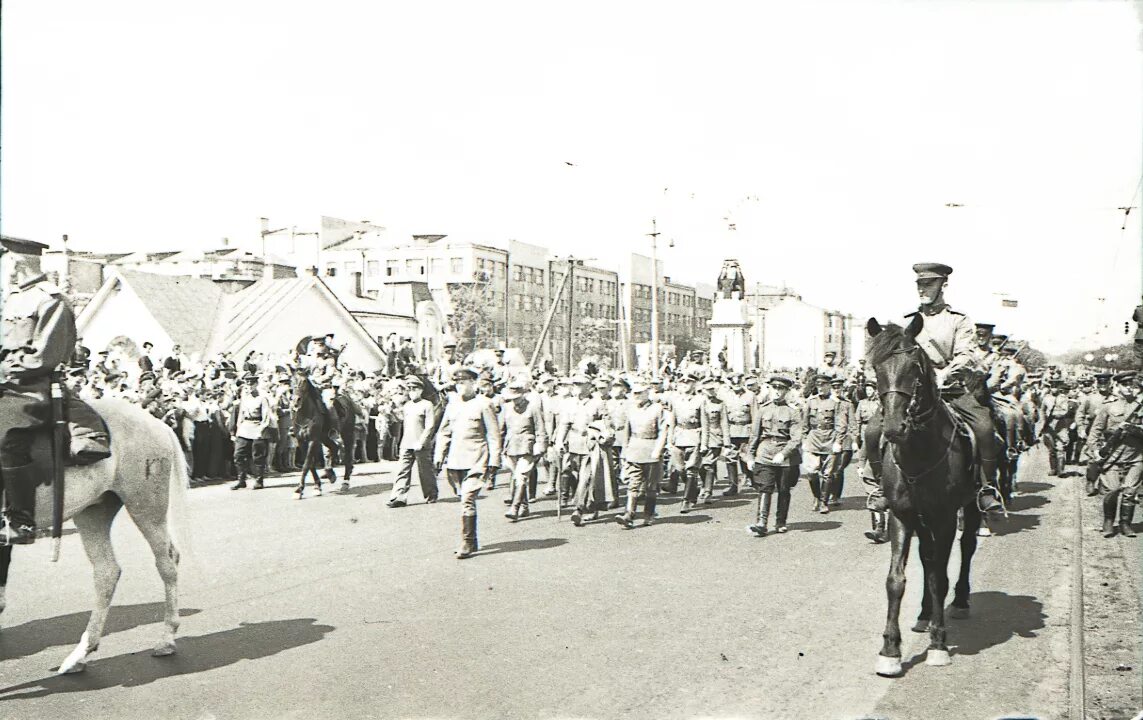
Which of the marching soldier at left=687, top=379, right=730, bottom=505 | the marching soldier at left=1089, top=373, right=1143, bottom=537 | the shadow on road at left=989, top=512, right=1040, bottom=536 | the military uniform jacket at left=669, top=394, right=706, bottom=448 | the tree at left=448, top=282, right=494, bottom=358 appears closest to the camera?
the marching soldier at left=1089, top=373, right=1143, bottom=537

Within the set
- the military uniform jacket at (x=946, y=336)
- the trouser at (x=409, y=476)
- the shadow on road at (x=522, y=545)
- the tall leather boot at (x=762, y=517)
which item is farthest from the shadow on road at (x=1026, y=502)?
the trouser at (x=409, y=476)

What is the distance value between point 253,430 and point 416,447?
3919 millimetres

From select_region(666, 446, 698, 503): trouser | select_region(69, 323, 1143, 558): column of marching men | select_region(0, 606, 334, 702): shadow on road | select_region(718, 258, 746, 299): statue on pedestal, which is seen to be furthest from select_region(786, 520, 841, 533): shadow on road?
select_region(718, 258, 746, 299): statue on pedestal

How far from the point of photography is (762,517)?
1333 cm

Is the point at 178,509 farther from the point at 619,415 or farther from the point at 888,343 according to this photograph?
the point at 619,415

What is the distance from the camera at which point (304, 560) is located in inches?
447

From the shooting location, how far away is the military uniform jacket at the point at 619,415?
15.7 meters

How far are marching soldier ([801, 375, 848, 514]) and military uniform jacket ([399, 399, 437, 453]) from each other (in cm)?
611

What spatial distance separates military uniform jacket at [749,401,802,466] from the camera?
13.4m

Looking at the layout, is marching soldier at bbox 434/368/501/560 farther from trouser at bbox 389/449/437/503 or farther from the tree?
the tree

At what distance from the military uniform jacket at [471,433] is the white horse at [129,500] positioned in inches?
178

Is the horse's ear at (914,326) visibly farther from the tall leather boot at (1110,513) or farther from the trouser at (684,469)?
the trouser at (684,469)

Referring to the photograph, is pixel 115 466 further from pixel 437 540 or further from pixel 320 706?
pixel 437 540

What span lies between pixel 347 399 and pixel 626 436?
7.51 m
